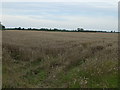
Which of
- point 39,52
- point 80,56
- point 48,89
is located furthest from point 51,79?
point 39,52

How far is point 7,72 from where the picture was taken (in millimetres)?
10031

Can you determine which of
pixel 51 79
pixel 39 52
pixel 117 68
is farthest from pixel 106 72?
pixel 39 52

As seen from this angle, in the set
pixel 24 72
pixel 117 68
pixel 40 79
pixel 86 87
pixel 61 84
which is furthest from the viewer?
pixel 24 72

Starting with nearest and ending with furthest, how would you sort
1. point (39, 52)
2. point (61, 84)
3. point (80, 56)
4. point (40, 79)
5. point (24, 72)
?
point (61, 84) → point (40, 79) → point (24, 72) → point (80, 56) → point (39, 52)

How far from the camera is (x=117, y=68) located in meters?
9.77

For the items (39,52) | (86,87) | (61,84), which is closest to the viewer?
(86,87)

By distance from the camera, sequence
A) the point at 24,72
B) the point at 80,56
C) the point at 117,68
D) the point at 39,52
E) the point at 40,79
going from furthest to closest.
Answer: the point at 39,52
the point at 80,56
the point at 24,72
the point at 40,79
the point at 117,68

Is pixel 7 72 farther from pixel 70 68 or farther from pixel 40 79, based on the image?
pixel 70 68

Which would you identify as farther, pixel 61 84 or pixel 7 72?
pixel 7 72

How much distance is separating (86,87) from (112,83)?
3.33 feet

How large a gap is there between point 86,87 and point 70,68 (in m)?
3.57

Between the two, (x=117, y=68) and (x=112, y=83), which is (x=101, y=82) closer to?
(x=112, y=83)

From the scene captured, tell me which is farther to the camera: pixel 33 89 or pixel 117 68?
pixel 117 68

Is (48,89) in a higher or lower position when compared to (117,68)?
lower
